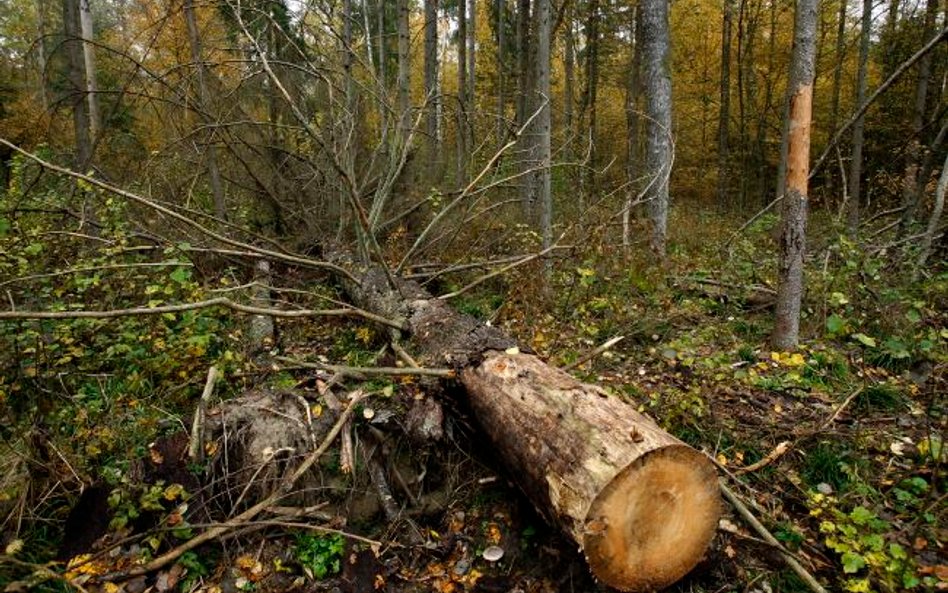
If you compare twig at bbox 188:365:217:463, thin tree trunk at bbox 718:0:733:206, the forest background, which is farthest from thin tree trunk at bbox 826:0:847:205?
twig at bbox 188:365:217:463

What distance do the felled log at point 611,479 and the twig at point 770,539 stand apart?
331mm

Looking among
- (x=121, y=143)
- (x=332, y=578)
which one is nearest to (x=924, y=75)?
(x=332, y=578)

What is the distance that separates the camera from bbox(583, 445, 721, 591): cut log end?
204cm

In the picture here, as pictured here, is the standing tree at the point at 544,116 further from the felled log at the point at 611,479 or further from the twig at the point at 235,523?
the twig at the point at 235,523

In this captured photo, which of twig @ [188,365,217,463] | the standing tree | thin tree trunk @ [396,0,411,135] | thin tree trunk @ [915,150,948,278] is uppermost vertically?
thin tree trunk @ [396,0,411,135]

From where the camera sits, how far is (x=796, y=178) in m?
4.02

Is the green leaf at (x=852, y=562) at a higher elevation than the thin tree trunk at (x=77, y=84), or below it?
below

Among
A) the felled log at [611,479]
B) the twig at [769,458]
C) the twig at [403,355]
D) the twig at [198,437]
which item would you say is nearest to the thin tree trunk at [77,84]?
the twig at [198,437]

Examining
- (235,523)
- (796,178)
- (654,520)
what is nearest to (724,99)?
(796,178)

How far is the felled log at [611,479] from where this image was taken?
2.04 meters

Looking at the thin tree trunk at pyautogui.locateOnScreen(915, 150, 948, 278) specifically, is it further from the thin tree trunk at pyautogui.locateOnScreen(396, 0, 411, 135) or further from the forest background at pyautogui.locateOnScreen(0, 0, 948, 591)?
the thin tree trunk at pyautogui.locateOnScreen(396, 0, 411, 135)

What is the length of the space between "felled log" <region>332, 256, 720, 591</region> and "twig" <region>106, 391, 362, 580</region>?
35.7 inches

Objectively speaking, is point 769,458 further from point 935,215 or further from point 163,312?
point 163,312

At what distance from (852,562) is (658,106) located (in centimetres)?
500
